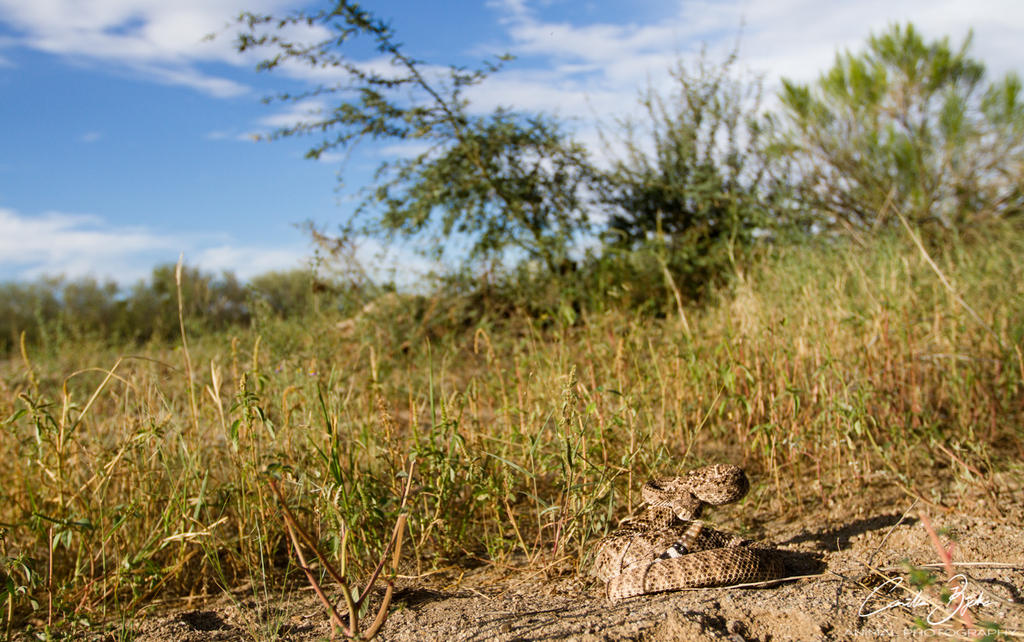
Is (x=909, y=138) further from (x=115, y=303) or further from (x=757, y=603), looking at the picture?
(x=115, y=303)

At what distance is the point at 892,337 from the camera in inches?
169

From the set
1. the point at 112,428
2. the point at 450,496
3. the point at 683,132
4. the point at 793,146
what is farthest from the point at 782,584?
the point at 793,146

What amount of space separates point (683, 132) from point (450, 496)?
6476mm

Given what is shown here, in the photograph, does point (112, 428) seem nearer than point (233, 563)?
No

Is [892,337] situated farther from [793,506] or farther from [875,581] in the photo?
[875,581]

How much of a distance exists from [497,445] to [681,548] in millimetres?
1137

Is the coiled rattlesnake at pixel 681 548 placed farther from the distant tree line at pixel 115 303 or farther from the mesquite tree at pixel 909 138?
the distant tree line at pixel 115 303

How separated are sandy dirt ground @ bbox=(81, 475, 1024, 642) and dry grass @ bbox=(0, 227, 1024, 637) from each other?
14 cm

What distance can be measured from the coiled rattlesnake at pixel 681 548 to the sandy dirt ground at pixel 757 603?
0.06m

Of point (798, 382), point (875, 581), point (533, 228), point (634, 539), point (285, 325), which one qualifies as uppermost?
point (533, 228)

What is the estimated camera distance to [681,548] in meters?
2.67

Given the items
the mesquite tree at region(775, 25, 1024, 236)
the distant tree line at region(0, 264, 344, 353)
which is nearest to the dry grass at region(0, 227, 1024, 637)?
the mesquite tree at region(775, 25, 1024, 236)

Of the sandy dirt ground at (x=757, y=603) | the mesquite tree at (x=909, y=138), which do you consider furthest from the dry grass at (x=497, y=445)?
the mesquite tree at (x=909, y=138)

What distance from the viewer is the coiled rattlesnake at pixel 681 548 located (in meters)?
2.54
